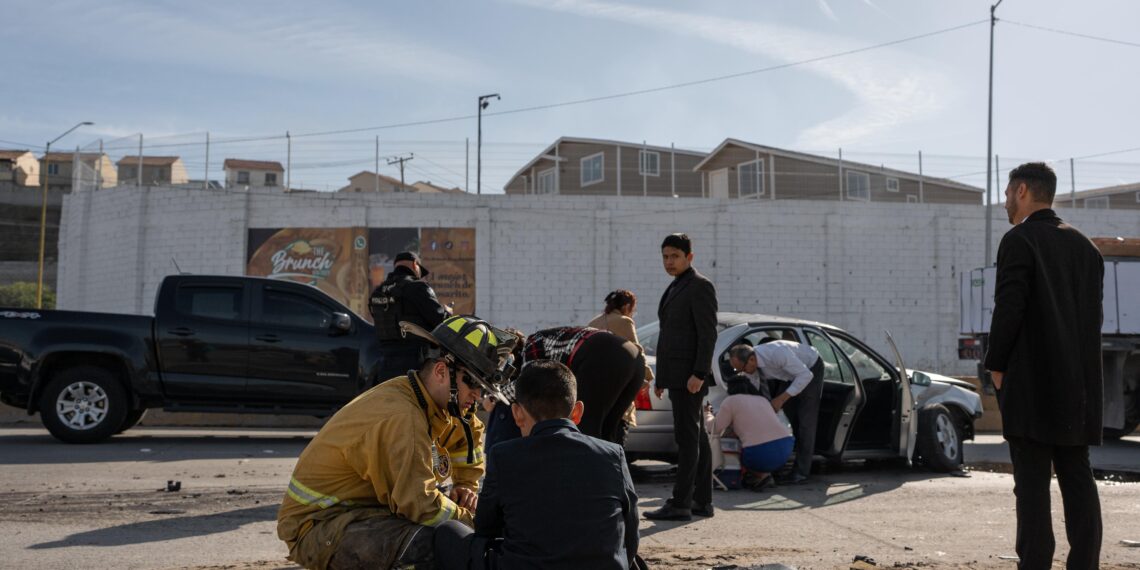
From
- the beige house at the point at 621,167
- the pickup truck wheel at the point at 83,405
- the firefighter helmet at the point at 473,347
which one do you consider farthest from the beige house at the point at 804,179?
the firefighter helmet at the point at 473,347

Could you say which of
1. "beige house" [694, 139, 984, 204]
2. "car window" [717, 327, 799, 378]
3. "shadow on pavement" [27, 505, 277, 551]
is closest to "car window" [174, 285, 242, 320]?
"shadow on pavement" [27, 505, 277, 551]

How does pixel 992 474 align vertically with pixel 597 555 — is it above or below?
below

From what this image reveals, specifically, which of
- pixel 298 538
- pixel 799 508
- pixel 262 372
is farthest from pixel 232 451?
pixel 298 538

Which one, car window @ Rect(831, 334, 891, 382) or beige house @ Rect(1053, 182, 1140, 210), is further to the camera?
beige house @ Rect(1053, 182, 1140, 210)

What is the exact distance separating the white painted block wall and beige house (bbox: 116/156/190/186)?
101cm

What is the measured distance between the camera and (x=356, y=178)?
59.9 m

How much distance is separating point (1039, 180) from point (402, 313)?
432cm

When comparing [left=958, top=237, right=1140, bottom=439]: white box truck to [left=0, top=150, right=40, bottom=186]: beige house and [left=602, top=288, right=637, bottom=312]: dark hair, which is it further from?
[left=0, top=150, right=40, bottom=186]: beige house

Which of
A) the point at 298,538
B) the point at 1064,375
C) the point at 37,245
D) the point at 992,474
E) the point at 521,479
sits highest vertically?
the point at 37,245

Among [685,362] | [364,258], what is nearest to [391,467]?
[685,362]

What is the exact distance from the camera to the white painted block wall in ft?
93.9

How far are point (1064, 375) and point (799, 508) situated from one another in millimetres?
3388

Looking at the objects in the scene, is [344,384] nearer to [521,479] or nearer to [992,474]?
[992,474]

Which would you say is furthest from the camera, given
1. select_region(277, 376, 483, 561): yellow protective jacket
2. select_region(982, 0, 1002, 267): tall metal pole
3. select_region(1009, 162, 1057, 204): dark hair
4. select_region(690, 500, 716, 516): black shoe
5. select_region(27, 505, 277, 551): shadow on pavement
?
select_region(982, 0, 1002, 267): tall metal pole
